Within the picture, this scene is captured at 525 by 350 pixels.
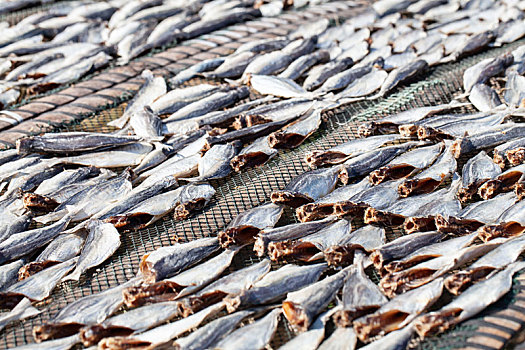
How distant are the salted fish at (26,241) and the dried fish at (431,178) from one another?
2014 millimetres

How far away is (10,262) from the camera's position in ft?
10.4

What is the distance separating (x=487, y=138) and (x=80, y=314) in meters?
2.76

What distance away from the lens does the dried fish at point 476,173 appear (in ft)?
11.1

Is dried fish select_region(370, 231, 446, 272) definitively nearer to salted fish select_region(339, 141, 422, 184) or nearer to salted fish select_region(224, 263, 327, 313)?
salted fish select_region(224, 263, 327, 313)

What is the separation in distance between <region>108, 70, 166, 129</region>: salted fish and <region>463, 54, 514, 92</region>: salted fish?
8.16ft

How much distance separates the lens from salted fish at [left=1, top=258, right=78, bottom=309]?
2869 millimetres

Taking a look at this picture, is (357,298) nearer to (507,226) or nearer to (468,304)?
(468,304)

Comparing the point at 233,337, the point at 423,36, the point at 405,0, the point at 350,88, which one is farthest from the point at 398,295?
the point at 405,0

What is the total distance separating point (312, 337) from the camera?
8.20 feet

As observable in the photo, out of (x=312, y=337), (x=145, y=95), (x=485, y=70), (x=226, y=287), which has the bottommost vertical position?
(x=312, y=337)

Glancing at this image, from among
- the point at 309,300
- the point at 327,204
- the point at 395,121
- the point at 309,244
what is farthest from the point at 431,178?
the point at 309,300

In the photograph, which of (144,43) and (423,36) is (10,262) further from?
(423,36)

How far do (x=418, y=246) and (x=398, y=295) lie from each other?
0.43 m

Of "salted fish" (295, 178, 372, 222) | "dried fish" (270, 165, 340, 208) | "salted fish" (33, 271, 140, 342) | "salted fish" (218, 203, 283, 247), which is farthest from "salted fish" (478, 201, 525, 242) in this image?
"salted fish" (33, 271, 140, 342)
